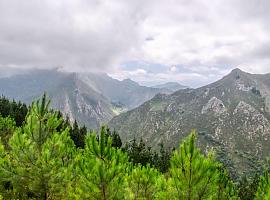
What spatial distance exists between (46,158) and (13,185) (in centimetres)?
397

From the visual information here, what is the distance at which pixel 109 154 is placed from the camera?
21.5 m

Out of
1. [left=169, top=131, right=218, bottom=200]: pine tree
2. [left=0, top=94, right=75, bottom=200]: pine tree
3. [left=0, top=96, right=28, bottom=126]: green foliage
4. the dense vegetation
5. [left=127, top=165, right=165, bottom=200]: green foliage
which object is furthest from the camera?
[left=0, top=96, right=28, bottom=126]: green foliage

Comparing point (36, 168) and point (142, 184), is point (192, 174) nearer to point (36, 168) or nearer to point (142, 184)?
point (142, 184)

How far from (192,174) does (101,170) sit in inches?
207

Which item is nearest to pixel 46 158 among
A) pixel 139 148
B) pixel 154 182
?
pixel 154 182

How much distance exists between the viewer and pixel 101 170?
2070cm

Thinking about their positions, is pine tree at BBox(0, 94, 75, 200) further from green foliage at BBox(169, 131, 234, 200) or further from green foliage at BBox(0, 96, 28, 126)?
green foliage at BBox(0, 96, 28, 126)

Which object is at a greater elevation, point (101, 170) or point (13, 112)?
point (13, 112)

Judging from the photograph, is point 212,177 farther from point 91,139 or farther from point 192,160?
point 91,139

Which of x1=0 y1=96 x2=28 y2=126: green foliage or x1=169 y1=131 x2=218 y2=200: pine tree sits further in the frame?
x1=0 y1=96 x2=28 y2=126: green foliage

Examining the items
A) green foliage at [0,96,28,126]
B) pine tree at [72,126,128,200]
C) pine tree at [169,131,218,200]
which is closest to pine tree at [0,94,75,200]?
pine tree at [72,126,128,200]

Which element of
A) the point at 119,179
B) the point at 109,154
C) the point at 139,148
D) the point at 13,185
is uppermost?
the point at 109,154

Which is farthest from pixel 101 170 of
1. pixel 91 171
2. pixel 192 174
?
pixel 192 174

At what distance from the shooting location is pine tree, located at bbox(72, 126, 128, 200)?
2089cm
